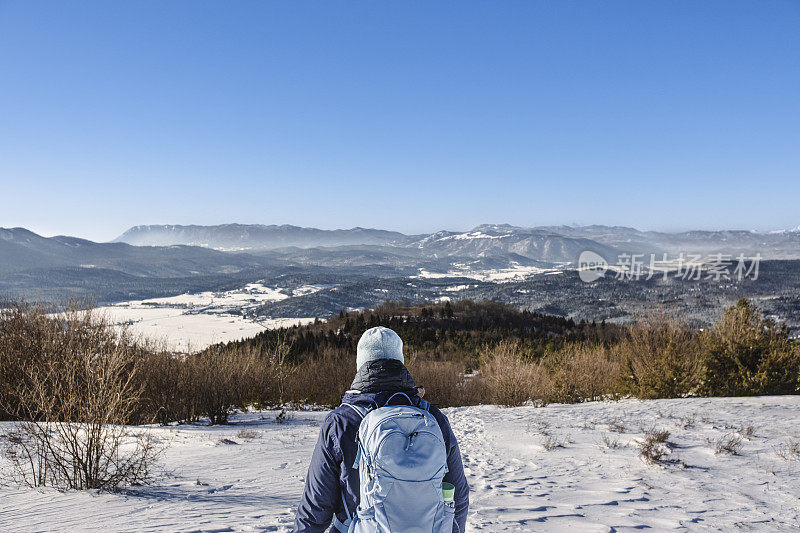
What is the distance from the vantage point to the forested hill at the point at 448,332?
2902cm

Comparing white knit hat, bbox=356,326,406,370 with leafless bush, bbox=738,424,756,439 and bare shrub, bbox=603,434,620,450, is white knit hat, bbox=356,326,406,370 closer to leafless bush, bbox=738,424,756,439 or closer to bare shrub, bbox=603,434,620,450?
bare shrub, bbox=603,434,620,450

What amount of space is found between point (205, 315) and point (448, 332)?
8306cm

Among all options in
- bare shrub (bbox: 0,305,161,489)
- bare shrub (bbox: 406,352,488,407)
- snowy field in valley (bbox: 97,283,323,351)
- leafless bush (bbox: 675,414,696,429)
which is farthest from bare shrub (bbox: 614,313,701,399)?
snowy field in valley (bbox: 97,283,323,351)

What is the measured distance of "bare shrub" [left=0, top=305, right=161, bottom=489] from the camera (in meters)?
5.16

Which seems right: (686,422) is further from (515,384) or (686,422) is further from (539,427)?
(515,384)

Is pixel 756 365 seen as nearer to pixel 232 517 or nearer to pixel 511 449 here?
pixel 511 449

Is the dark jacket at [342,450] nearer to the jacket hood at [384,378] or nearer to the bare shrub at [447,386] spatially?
the jacket hood at [384,378]

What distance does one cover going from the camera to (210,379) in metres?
11.7

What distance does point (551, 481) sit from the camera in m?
6.21

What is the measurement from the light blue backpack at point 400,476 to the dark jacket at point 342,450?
15 centimetres

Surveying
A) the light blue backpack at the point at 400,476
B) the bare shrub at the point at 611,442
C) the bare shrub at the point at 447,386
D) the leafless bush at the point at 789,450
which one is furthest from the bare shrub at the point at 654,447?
the bare shrub at the point at 447,386

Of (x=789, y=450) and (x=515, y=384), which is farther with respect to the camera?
(x=515, y=384)

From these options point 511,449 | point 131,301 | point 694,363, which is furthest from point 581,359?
point 131,301

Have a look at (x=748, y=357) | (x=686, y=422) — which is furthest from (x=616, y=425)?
(x=748, y=357)
